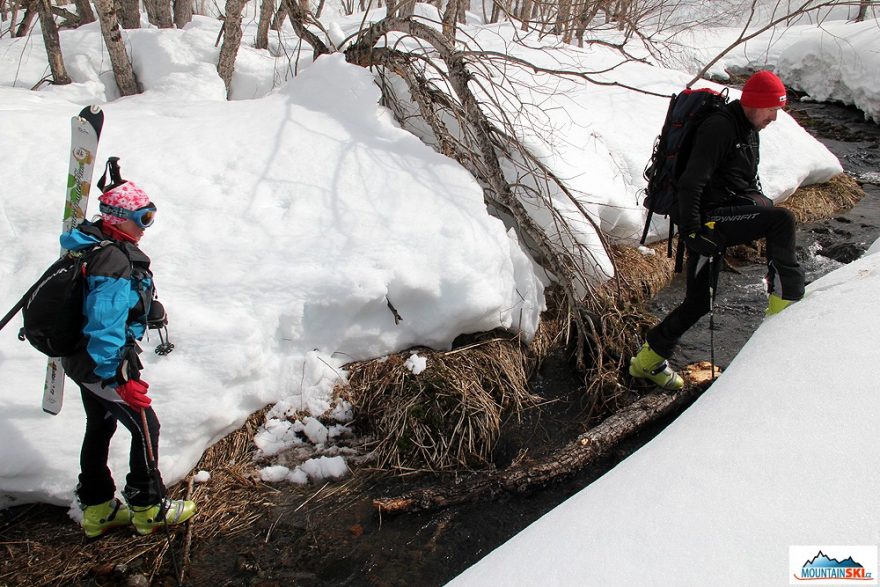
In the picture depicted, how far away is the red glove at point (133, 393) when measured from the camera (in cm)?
287

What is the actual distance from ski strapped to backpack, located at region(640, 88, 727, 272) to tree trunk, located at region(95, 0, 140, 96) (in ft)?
18.1

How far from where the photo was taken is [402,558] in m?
3.24

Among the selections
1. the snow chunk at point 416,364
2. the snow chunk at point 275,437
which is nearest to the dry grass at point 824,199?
the snow chunk at point 416,364

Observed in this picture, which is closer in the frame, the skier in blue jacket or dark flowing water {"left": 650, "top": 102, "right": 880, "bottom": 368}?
the skier in blue jacket

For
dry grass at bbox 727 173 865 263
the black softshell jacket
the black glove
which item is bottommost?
dry grass at bbox 727 173 865 263

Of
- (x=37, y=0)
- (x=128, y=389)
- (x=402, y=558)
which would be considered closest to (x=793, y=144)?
(x=402, y=558)

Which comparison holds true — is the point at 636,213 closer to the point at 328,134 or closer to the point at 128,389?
the point at 328,134

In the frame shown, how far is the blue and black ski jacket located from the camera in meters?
2.72

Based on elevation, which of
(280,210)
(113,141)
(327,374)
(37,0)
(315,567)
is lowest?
(315,567)

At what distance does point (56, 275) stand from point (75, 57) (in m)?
5.42

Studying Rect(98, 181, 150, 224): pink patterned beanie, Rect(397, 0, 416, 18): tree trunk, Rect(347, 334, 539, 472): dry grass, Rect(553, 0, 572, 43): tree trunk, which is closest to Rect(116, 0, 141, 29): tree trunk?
Rect(397, 0, 416, 18): tree trunk

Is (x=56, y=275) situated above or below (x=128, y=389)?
above

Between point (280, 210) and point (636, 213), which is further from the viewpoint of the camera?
point (636, 213)

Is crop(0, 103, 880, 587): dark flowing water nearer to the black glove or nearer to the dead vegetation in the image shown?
the dead vegetation
